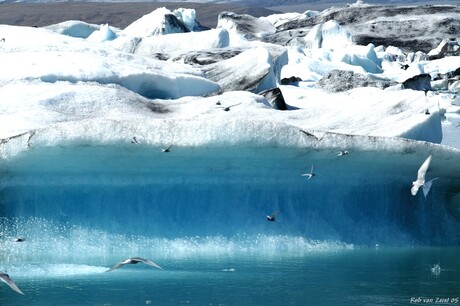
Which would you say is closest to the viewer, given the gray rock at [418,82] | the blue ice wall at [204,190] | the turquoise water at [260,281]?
the turquoise water at [260,281]

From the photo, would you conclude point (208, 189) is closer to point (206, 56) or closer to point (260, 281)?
point (260, 281)

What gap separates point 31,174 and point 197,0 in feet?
365

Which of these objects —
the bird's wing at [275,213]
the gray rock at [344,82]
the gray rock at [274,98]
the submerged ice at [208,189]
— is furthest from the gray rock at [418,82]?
the bird's wing at [275,213]

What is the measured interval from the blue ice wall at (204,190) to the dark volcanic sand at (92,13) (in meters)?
73.0

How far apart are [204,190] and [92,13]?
82342mm

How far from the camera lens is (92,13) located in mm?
90000

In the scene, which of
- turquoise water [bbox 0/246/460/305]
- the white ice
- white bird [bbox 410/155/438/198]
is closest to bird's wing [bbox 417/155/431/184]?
white bird [bbox 410/155/438/198]

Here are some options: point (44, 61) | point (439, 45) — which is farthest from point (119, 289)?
point (439, 45)

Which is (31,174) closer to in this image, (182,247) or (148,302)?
(182,247)

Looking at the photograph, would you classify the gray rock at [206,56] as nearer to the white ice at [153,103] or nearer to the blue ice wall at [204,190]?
the white ice at [153,103]

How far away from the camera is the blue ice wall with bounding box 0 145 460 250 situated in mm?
9641

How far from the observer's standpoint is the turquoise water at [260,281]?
25.3 feet

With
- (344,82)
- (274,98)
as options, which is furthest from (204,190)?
(344,82)

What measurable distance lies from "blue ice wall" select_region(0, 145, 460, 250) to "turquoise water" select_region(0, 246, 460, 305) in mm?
412
